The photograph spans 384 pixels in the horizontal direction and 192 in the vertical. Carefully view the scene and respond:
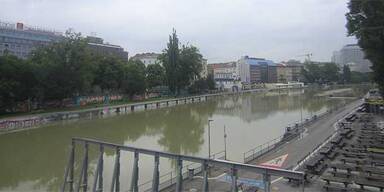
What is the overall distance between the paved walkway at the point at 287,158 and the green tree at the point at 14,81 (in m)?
41.3

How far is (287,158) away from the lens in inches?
1065

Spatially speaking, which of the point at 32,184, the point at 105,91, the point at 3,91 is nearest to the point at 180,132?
the point at 32,184

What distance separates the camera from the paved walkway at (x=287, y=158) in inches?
762

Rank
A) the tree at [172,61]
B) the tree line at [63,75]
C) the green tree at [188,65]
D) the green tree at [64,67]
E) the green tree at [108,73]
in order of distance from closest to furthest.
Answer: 1. the tree line at [63,75]
2. the green tree at [64,67]
3. the green tree at [108,73]
4. the tree at [172,61]
5. the green tree at [188,65]

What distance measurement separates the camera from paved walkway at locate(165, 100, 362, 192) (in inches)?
762

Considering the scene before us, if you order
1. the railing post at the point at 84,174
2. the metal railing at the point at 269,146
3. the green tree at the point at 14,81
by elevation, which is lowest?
the metal railing at the point at 269,146

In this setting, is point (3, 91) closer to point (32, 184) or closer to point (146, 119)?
point (146, 119)

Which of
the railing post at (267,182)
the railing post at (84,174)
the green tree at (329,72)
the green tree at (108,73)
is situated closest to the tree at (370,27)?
the railing post at (267,182)

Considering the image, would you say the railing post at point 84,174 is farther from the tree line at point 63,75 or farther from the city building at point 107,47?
the city building at point 107,47

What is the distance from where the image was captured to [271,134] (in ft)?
146

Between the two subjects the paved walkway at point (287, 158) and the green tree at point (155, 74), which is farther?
the green tree at point (155, 74)

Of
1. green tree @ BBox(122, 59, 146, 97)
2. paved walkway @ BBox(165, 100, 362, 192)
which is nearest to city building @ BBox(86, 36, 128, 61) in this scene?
green tree @ BBox(122, 59, 146, 97)

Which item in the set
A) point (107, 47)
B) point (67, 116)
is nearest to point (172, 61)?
point (67, 116)

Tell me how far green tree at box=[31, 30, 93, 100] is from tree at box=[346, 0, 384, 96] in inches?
1816
